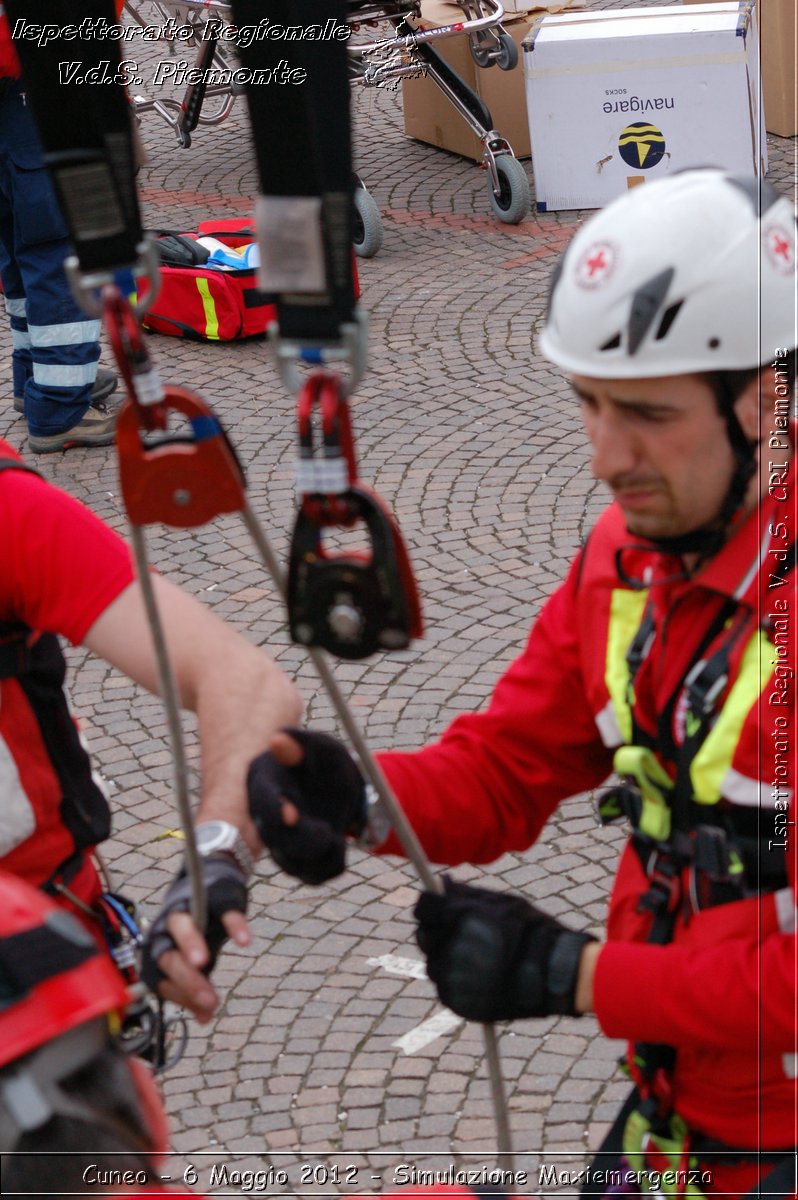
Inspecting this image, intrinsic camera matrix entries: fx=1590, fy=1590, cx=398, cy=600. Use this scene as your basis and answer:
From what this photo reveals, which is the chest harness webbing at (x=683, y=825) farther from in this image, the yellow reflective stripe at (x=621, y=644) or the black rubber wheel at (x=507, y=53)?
the black rubber wheel at (x=507, y=53)

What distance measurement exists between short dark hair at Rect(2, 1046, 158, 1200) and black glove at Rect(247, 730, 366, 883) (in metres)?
0.36

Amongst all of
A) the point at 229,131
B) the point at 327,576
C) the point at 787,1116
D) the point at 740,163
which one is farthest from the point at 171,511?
the point at 229,131

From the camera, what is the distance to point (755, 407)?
2072 mm

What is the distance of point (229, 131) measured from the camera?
11.8m

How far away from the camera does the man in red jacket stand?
6.51 ft

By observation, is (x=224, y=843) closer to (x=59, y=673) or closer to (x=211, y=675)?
(x=211, y=675)

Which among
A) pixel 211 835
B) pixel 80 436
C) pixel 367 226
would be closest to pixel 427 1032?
pixel 211 835

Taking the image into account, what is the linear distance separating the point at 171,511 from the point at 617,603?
2.12 ft

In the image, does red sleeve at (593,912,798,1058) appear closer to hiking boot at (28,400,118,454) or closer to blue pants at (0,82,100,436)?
blue pants at (0,82,100,436)

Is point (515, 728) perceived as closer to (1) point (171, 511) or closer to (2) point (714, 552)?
(2) point (714, 552)

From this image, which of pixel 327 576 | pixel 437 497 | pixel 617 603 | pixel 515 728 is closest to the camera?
pixel 327 576

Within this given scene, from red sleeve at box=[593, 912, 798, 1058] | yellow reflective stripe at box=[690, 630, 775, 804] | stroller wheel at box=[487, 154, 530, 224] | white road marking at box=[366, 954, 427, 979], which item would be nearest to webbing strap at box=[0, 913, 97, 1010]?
red sleeve at box=[593, 912, 798, 1058]

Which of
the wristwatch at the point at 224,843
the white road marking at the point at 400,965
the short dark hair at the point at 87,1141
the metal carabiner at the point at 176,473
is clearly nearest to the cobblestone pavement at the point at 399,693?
the white road marking at the point at 400,965

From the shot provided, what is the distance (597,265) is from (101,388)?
5751mm
